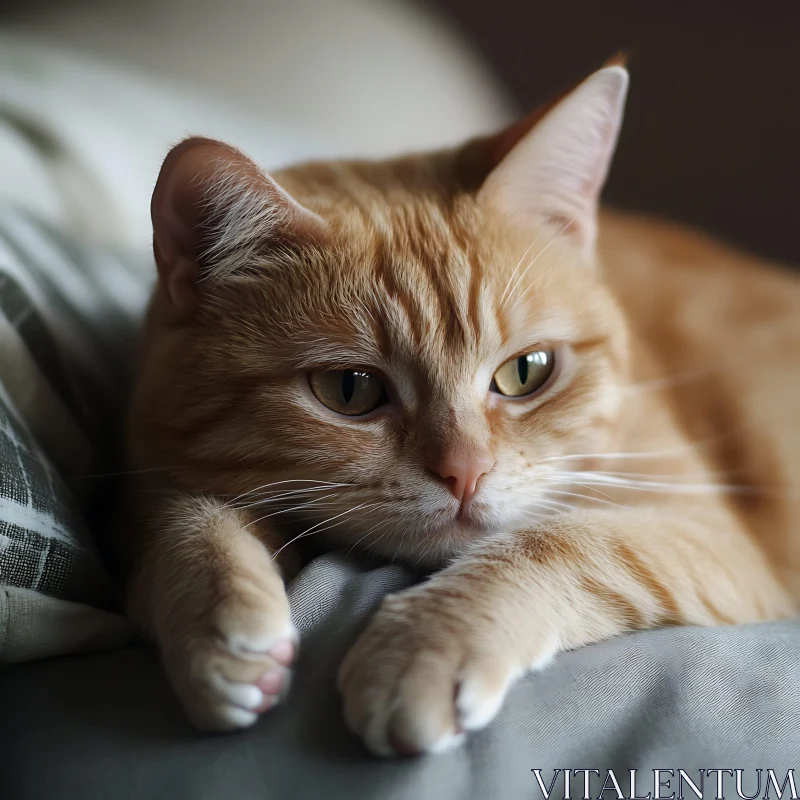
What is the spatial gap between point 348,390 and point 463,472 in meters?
0.20

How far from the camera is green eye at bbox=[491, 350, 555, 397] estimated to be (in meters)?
1.13

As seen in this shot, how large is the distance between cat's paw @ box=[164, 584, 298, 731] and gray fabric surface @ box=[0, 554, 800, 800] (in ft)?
0.07

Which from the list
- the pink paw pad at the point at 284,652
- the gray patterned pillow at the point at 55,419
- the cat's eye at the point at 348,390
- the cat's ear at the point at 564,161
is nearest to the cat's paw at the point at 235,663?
the pink paw pad at the point at 284,652

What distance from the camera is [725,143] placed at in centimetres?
250

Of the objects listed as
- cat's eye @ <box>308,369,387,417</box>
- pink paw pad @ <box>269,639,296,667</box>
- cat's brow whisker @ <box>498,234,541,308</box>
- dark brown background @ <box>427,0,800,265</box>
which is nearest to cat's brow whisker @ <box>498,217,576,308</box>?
cat's brow whisker @ <box>498,234,541,308</box>

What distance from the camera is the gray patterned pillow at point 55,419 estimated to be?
0.91m

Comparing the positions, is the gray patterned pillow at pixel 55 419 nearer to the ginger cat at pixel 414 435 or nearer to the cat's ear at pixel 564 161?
the ginger cat at pixel 414 435

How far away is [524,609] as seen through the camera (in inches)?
35.5

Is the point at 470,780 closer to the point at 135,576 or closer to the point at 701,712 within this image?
the point at 701,712

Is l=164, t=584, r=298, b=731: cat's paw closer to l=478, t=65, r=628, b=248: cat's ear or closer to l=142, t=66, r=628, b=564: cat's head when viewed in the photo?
l=142, t=66, r=628, b=564: cat's head

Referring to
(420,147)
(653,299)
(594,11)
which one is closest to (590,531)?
(653,299)

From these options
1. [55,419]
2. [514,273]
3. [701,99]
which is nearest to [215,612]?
[55,419]

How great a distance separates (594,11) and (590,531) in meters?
2.25

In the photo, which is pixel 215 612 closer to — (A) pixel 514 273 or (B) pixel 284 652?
(B) pixel 284 652
